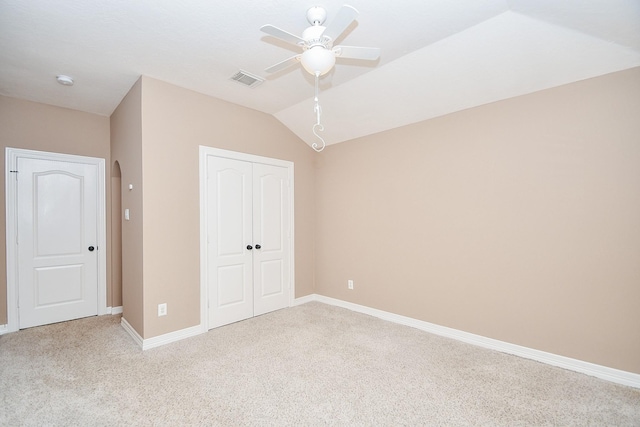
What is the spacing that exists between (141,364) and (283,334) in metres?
1.37

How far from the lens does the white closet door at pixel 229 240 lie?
351cm

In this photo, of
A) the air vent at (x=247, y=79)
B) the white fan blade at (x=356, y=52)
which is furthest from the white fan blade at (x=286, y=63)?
the air vent at (x=247, y=79)

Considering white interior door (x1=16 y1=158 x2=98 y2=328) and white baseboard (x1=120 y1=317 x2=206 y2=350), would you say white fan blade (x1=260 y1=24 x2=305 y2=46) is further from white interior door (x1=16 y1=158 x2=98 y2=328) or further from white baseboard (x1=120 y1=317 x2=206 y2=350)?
white interior door (x1=16 y1=158 x2=98 y2=328)

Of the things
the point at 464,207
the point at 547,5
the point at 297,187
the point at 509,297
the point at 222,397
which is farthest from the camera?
the point at 297,187

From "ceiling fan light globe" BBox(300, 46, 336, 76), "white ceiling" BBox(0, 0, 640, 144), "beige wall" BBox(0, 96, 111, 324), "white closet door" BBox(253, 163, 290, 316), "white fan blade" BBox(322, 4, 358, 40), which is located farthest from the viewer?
"white closet door" BBox(253, 163, 290, 316)

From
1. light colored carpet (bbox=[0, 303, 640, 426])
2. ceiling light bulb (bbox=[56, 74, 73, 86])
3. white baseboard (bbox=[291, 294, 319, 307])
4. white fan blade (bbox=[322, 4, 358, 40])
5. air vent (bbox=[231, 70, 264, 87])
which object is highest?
air vent (bbox=[231, 70, 264, 87])

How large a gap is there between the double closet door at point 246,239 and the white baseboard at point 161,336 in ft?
0.64

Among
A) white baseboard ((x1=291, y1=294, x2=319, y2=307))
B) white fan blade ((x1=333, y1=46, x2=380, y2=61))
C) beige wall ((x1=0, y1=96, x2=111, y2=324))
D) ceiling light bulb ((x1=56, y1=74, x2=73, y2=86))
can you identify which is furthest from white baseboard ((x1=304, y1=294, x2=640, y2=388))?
ceiling light bulb ((x1=56, y1=74, x2=73, y2=86))

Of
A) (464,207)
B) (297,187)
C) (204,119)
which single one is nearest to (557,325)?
(464,207)

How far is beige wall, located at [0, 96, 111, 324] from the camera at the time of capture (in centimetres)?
336

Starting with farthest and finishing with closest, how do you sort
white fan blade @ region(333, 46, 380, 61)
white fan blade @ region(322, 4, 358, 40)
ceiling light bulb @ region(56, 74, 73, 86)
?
ceiling light bulb @ region(56, 74, 73, 86)
white fan blade @ region(333, 46, 380, 61)
white fan blade @ region(322, 4, 358, 40)

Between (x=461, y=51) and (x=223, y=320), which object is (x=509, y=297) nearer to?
(x=461, y=51)

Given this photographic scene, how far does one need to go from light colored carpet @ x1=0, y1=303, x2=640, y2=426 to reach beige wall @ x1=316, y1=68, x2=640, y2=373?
1.32ft

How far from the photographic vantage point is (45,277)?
11.9 ft
